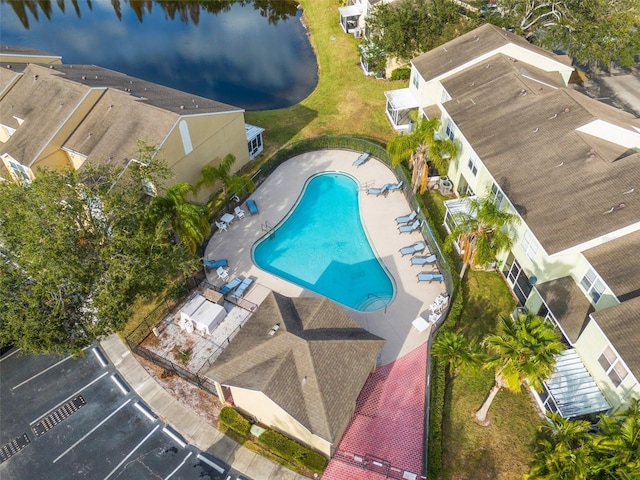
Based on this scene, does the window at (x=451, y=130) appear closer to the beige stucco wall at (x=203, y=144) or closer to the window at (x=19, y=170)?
the beige stucco wall at (x=203, y=144)

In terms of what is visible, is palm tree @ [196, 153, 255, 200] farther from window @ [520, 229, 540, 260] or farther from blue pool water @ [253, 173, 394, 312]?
window @ [520, 229, 540, 260]

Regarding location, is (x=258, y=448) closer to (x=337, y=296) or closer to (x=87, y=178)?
(x=337, y=296)

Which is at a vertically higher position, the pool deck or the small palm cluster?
the small palm cluster

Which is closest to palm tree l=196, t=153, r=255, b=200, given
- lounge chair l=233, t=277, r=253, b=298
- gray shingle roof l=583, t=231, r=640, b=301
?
lounge chair l=233, t=277, r=253, b=298

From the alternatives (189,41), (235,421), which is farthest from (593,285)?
(189,41)

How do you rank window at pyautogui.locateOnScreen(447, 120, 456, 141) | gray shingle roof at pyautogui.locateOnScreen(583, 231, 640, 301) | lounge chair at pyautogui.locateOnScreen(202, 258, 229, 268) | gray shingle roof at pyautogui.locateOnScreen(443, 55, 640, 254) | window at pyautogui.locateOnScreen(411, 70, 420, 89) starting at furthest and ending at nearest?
window at pyautogui.locateOnScreen(411, 70, 420, 89) → window at pyautogui.locateOnScreen(447, 120, 456, 141) → lounge chair at pyautogui.locateOnScreen(202, 258, 229, 268) → gray shingle roof at pyautogui.locateOnScreen(443, 55, 640, 254) → gray shingle roof at pyautogui.locateOnScreen(583, 231, 640, 301)

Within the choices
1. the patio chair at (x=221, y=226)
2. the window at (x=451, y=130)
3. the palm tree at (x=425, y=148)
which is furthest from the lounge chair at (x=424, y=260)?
the patio chair at (x=221, y=226)

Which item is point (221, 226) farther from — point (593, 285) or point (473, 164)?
point (593, 285)
